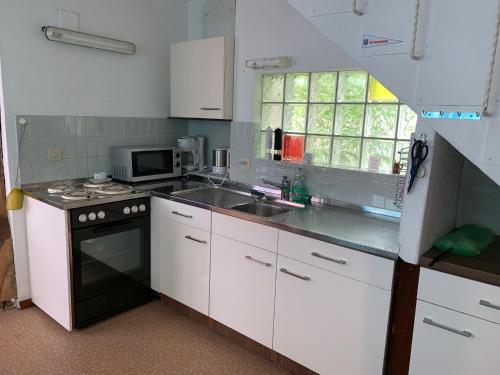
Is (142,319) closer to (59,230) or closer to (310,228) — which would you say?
(59,230)

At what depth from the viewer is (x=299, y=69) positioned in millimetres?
2500

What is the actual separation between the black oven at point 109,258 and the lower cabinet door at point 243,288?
66 cm

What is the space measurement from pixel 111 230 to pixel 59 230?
0.32 meters

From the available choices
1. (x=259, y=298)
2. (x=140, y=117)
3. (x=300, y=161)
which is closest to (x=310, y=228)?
(x=259, y=298)

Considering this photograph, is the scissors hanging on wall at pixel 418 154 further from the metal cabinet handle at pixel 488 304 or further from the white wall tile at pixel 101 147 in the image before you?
the white wall tile at pixel 101 147

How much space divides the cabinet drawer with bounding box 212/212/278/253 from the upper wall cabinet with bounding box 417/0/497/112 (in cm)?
108

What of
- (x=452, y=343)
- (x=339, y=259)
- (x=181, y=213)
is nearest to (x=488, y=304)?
(x=452, y=343)

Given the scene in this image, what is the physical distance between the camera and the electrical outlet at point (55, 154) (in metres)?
2.83

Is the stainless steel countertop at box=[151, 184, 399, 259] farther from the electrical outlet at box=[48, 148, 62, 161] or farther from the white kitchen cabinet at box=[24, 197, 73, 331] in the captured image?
the electrical outlet at box=[48, 148, 62, 161]

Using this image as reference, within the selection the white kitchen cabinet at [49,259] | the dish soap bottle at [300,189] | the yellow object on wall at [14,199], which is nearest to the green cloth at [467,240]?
the dish soap bottle at [300,189]

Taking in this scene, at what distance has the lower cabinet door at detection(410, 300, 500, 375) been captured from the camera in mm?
1506

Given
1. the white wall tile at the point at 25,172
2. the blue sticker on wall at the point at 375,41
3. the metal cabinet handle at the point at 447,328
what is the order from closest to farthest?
the blue sticker on wall at the point at 375,41 < the metal cabinet handle at the point at 447,328 < the white wall tile at the point at 25,172

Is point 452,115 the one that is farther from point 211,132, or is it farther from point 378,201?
point 211,132

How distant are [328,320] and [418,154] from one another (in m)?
0.94
